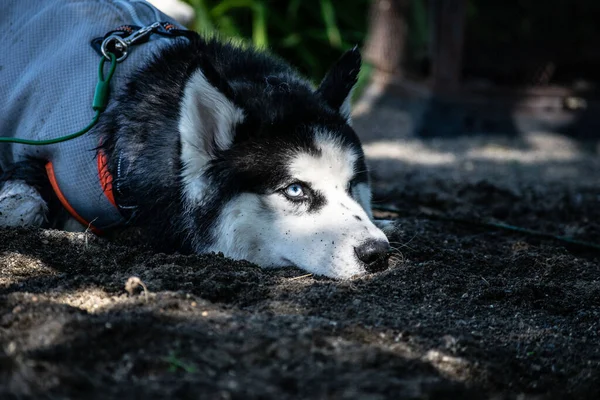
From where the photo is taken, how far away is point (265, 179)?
3.10 m

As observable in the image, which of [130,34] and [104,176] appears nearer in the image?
[104,176]

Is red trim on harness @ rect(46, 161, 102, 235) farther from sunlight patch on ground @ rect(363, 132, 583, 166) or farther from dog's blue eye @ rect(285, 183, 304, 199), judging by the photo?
sunlight patch on ground @ rect(363, 132, 583, 166)

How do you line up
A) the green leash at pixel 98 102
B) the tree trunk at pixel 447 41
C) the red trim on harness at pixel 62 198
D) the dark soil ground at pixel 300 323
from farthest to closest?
the tree trunk at pixel 447 41, the red trim on harness at pixel 62 198, the green leash at pixel 98 102, the dark soil ground at pixel 300 323

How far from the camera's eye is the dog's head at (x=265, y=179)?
120 inches

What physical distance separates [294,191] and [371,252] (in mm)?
427

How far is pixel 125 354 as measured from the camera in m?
1.97

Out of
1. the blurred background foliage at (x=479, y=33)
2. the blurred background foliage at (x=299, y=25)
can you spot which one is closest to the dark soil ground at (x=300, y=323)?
the blurred background foliage at (x=479, y=33)

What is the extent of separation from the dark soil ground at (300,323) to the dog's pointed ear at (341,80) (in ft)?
2.34

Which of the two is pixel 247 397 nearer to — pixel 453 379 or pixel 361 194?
pixel 453 379

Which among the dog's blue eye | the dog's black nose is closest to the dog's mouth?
the dog's black nose

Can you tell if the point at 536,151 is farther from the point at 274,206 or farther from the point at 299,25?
the point at 274,206

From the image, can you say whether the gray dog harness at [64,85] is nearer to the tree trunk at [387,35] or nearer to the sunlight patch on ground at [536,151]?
the sunlight patch on ground at [536,151]

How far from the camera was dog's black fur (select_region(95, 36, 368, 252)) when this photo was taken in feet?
10.2

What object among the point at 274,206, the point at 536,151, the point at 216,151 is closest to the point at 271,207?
the point at 274,206
